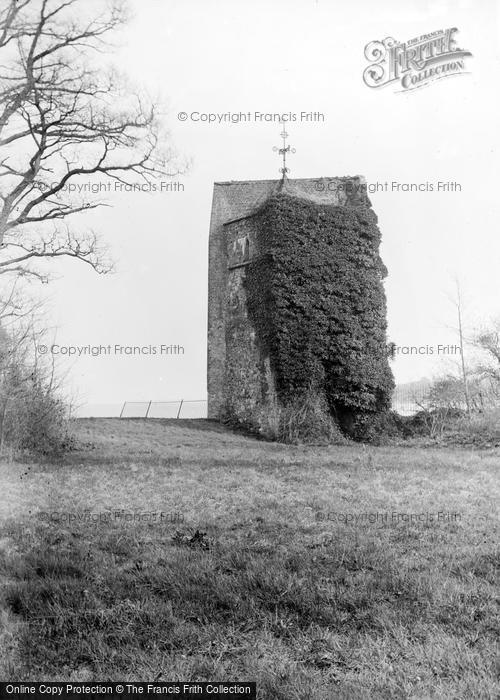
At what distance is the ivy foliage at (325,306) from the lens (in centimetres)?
1823

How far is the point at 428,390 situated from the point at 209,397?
28.3ft

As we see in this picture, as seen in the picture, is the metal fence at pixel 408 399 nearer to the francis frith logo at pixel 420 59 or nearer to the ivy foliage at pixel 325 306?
the ivy foliage at pixel 325 306

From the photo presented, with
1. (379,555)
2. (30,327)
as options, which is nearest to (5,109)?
(30,327)

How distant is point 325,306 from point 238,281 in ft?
13.1

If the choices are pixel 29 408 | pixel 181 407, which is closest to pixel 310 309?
pixel 29 408

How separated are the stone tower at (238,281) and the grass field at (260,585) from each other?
431 inches

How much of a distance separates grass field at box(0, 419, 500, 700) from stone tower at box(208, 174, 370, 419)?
431 inches

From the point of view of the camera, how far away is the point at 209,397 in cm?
2284

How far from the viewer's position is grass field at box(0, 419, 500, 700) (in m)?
3.40

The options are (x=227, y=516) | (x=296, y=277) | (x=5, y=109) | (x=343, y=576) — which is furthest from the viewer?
(x=296, y=277)

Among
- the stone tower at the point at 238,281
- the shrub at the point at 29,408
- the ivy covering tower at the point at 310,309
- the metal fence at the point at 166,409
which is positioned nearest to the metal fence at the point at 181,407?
the metal fence at the point at 166,409

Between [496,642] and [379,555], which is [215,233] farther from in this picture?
[496,642]

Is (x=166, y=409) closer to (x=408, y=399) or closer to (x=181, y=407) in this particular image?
(x=181, y=407)

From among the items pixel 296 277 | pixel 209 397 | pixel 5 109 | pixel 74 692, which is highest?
pixel 5 109
